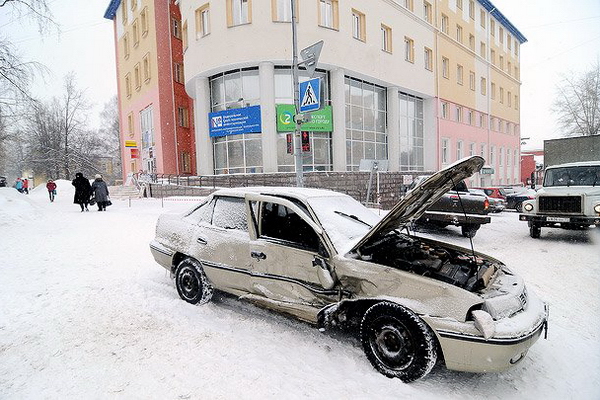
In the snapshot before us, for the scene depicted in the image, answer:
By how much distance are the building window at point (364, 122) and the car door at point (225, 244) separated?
1841 cm

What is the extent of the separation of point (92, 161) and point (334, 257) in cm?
5767

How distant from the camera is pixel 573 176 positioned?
31.6ft

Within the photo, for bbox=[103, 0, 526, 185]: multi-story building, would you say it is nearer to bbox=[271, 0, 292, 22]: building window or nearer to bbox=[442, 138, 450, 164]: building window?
bbox=[271, 0, 292, 22]: building window

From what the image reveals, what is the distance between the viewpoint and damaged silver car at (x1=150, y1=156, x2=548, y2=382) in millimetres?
2699

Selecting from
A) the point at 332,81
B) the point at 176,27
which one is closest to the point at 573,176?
the point at 332,81

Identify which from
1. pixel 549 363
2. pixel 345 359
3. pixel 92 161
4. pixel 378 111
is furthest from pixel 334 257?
pixel 92 161

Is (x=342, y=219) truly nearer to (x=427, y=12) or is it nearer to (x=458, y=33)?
(x=427, y=12)

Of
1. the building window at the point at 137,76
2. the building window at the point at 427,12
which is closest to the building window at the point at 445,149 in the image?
the building window at the point at 427,12

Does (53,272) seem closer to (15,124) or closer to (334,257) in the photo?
(334,257)

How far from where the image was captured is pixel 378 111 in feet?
80.4


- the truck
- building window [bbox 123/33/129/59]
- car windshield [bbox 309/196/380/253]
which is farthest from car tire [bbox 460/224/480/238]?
building window [bbox 123/33/129/59]

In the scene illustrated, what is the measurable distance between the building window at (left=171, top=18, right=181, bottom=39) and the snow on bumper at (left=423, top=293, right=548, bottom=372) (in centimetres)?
2862

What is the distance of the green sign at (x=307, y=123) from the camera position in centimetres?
1938

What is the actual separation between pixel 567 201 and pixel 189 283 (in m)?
9.38
